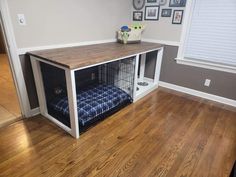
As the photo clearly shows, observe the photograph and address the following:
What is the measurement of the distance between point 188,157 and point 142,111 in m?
0.89

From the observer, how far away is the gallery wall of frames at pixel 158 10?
2.67m

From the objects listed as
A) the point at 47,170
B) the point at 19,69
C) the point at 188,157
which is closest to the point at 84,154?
the point at 47,170

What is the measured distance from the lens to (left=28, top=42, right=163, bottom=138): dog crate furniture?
1702 millimetres

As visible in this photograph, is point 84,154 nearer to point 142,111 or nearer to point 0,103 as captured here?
point 142,111

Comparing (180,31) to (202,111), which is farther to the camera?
(180,31)

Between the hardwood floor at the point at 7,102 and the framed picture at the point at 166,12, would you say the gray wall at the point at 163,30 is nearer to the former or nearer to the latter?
the framed picture at the point at 166,12

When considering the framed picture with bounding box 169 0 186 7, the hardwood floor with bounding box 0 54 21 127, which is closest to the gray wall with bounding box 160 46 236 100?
the framed picture with bounding box 169 0 186 7

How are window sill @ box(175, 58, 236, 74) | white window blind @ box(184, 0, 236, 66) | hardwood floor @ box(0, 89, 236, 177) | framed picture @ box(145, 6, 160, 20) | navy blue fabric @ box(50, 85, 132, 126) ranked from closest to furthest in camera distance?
1. hardwood floor @ box(0, 89, 236, 177)
2. navy blue fabric @ box(50, 85, 132, 126)
3. white window blind @ box(184, 0, 236, 66)
4. window sill @ box(175, 58, 236, 74)
5. framed picture @ box(145, 6, 160, 20)

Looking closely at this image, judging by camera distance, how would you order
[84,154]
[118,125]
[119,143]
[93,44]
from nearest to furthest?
[84,154]
[119,143]
[118,125]
[93,44]

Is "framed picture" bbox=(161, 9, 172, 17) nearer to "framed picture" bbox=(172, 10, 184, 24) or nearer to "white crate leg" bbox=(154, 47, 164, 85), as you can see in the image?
"framed picture" bbox=(172, 10, 184, 24)

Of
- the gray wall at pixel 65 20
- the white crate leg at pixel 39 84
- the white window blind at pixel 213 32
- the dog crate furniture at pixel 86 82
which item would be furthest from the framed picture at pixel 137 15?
the white crate leg at pixel 39 84

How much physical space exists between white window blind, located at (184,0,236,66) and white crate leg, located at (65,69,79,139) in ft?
6.97

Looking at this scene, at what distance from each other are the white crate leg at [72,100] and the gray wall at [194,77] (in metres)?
2.03

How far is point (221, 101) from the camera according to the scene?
266 cm
